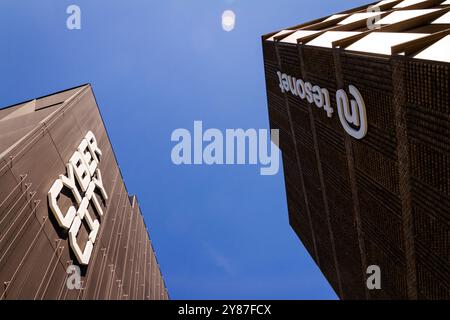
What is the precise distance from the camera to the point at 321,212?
22641 millimetres

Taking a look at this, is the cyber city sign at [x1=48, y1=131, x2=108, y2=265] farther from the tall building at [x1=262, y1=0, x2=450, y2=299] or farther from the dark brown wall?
the dark brown wall

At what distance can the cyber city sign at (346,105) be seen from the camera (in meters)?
12.9

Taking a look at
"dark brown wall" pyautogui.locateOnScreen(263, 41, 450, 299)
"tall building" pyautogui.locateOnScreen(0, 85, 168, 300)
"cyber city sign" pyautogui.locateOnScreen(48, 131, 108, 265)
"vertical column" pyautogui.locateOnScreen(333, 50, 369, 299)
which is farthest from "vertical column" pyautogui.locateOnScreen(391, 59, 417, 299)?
"cyber city sign" pyautogui.locateOnScreen(48, 131, 108, 265)

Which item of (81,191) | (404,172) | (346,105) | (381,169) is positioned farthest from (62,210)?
(404,172)

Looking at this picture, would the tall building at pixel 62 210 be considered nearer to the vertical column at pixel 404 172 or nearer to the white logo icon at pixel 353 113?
the white logo icon at pixel 353 113

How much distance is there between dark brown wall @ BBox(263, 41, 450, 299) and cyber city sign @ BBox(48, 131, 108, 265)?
513 inches

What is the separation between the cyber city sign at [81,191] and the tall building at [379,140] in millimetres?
12909

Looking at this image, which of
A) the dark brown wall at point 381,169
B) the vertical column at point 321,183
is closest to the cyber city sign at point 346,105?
the dark brown wall at point 381,169

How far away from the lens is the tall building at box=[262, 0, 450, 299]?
9.77m

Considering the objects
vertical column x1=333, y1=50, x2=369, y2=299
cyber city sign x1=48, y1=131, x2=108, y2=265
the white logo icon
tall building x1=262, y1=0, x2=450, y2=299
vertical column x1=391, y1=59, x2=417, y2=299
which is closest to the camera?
tall building x1=262, y1=0, x2=450, y2=299

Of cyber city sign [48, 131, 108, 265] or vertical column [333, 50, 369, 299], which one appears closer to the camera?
vertical column [333, 50, 369, 299]

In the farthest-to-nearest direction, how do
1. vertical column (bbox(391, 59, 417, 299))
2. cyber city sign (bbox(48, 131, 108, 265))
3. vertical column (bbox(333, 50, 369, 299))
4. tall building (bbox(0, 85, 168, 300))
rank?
cyber city sign (bbox(48, 131, 108, 265)) → vertical column (bbox(333, 50, 369, 299)) → tall building (bbox(0, 85, 168, 300)) → vertical column (bbox(391, 59, 417, 299))
